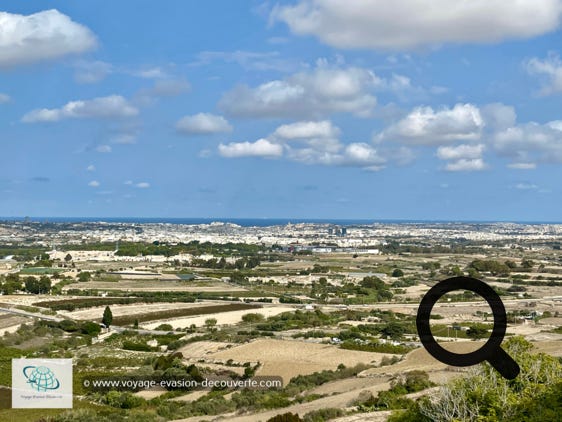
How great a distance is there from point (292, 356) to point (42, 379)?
53.7 feet

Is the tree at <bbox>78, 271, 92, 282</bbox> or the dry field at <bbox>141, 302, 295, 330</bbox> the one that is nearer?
the dry field at <bbox>141, 302, 295, 330</bbox>

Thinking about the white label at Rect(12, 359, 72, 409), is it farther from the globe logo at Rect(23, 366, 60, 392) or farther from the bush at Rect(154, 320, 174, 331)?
the bush at Rect(154, 320, 174, 331)

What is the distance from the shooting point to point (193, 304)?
255 feet

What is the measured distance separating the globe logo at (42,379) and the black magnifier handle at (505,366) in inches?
839

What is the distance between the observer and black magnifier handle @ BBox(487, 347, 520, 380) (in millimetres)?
19141

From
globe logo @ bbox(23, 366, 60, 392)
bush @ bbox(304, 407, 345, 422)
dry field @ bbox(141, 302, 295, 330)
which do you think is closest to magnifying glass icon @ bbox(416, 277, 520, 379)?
bush @ bbox(304, 407, 345, 422)

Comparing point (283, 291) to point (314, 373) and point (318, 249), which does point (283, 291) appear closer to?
point (314, 373)

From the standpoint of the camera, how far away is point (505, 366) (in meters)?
19.5

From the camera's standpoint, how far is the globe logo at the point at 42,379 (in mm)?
32094

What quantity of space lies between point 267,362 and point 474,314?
36377 mm

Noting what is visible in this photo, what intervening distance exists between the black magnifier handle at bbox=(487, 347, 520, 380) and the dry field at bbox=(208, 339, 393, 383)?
18.4 meters

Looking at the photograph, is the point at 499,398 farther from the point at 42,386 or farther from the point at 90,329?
the point at 90,329

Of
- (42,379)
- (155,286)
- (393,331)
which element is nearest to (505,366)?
(42,379)

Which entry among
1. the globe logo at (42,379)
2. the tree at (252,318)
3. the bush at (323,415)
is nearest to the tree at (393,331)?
the tree at (252,318)
